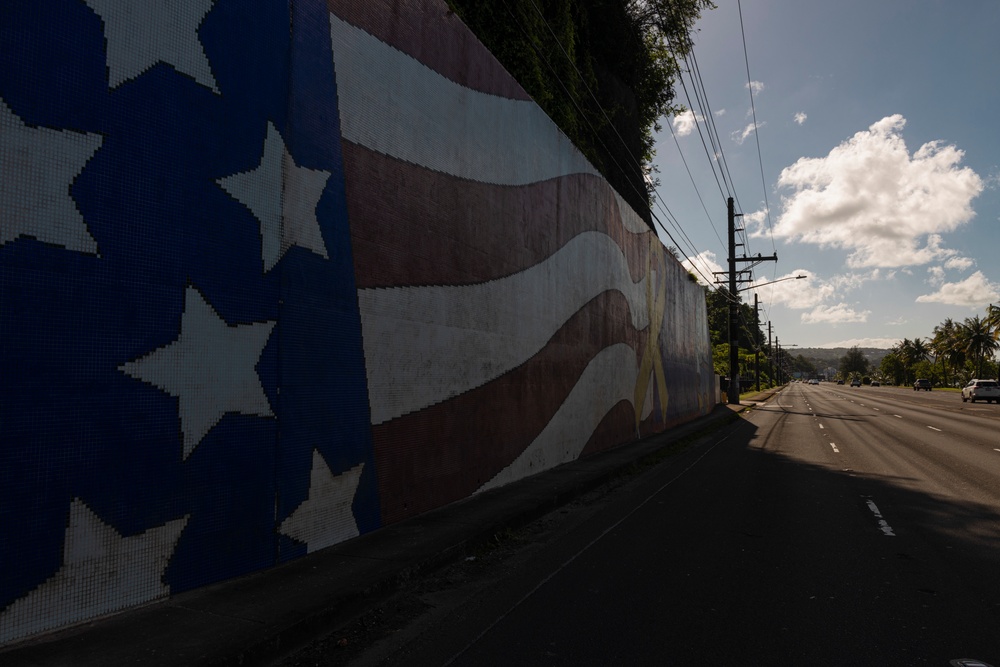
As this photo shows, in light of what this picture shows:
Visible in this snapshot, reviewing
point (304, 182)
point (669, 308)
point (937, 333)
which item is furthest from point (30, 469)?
point (937, 333)

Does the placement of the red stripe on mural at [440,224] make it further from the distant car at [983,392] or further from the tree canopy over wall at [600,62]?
the distant car at [983,392]

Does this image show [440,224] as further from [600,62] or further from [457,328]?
[600,62]

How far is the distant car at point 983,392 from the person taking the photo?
4477cm

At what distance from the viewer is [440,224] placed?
814cm

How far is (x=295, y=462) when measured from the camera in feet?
18.4

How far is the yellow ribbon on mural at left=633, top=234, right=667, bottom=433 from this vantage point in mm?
19047

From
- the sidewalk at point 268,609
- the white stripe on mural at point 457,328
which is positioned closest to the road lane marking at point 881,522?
the sidewalk at point 268,609

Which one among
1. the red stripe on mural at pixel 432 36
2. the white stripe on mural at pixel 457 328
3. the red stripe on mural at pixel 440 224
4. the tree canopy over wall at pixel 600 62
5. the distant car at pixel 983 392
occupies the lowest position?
the distant car at pixel 983 392

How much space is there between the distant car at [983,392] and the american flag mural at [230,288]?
4940 centimetres

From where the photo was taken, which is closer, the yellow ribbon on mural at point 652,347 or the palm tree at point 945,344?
the yellow ribbon on mural at point 652,347

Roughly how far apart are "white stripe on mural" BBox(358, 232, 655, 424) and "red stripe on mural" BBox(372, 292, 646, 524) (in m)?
0.19

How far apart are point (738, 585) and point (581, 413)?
8482 millimetres

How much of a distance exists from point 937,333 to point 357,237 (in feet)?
467

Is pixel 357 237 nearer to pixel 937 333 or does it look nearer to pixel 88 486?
pixel 88 486
